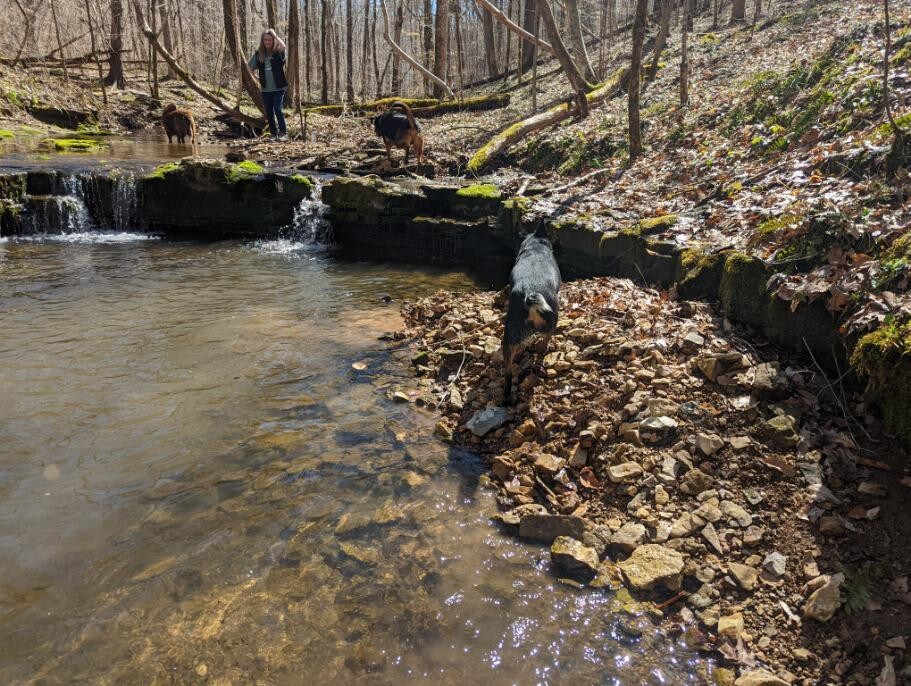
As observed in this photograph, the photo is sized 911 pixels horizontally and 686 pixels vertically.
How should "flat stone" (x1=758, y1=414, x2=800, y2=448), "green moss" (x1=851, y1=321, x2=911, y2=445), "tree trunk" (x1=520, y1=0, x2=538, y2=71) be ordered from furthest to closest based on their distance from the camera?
"tree trunk" (x1=520, y1=0, x2=538, y2=71) < "flat stone" (x1=758, y1=414, x2=800, y2=448) < "green moss" (x1=851, y1=321, x2=911, y2=445)

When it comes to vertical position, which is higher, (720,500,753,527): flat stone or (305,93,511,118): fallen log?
(305,93,511,118): fallen log

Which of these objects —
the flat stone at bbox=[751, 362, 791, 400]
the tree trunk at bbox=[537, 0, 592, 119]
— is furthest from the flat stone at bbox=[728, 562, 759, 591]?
the tree trunk at bbox=[537, 0, 592, 119]

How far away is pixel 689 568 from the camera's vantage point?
116 inches

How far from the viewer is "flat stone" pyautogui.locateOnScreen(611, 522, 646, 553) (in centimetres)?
314

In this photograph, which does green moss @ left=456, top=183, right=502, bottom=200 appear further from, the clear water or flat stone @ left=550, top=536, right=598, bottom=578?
flat stone @ left=550, top=536, right=598, bottom=578

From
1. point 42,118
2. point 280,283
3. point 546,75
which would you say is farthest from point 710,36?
point 42,118

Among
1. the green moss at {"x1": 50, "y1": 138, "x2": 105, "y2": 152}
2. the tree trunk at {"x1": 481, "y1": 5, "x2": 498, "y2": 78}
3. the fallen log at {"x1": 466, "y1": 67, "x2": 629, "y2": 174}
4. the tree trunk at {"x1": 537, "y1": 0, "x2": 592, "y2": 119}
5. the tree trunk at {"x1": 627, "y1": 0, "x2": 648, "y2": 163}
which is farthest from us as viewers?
the tree trunk at {"x1": 481, "y1": 5, "x2": 498, "y2": 78}

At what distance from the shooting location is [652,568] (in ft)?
9.71

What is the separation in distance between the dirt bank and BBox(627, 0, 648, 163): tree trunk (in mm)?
5337

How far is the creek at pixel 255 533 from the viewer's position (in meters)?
2.55

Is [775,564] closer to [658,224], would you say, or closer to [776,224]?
[776,224]

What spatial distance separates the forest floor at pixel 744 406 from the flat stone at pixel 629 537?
0.04 ft

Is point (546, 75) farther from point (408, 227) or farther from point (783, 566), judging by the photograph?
point (783, 566)

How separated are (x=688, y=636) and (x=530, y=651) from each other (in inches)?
30.6
